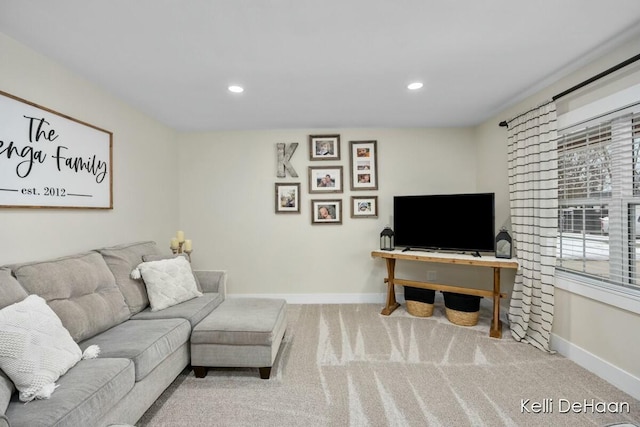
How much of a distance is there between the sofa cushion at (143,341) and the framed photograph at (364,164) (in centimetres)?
271

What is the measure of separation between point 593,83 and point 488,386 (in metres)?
2.41

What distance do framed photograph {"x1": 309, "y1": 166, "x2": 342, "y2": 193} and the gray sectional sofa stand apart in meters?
2.04

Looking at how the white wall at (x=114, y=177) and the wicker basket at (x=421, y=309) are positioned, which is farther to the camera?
the wicker basket at (x=421, y=309)

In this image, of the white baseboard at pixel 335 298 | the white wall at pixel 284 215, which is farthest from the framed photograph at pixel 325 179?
the white baseboard at pixel 335 298

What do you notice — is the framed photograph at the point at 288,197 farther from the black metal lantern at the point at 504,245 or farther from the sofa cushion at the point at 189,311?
the black metal lantern at the point at 504,245

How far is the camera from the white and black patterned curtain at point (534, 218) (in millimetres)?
2553

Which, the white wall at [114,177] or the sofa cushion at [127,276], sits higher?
the white wall at [114,177]

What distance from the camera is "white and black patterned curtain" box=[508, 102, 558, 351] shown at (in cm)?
255

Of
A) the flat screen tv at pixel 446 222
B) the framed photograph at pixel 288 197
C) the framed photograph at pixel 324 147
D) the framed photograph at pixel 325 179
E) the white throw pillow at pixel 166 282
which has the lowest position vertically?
the white throw pillow at pixel 166 282

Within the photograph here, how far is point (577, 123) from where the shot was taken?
2.39 m

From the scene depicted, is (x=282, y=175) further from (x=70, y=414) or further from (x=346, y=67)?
(x=70, y=414)

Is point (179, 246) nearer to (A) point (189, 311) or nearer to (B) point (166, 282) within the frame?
(B) point (166, 282)

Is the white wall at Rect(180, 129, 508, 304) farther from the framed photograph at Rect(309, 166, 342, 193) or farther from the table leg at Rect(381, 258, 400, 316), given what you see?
the table leg at Rect(381, 258, 400, 316)

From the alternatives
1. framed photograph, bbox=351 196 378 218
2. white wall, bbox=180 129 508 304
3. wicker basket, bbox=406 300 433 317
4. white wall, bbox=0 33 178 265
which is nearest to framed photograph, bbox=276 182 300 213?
white wall, bbox=180 129 508 304
